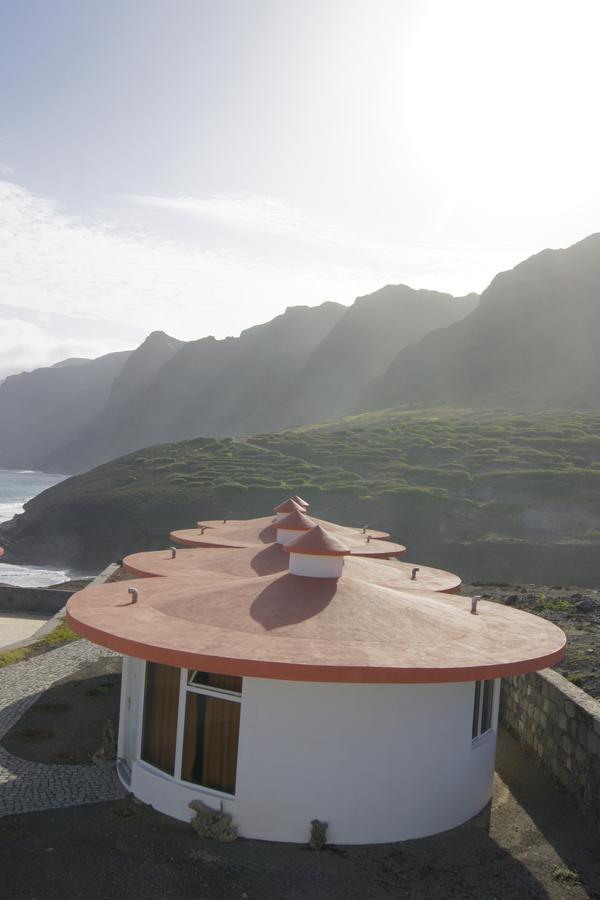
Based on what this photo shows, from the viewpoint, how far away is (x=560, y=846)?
905 cm

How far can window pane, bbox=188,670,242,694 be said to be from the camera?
878 cm

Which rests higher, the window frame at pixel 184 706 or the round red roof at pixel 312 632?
the round red roof at pixel 312 632

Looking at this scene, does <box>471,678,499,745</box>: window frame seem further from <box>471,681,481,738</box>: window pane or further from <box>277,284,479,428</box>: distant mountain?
<box>277,284,479,428</box>: distant mountain

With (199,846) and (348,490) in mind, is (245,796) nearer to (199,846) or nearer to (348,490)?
(199,846)

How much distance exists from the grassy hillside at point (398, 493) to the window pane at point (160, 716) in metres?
32.4

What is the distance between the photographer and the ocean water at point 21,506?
44.1 metres

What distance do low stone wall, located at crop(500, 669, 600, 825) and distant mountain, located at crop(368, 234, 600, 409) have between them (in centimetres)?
7687

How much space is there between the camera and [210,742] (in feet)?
29.0

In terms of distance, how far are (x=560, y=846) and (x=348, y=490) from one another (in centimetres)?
4256

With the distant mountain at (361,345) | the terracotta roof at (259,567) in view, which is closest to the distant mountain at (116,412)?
the distant mountain at (361,345)

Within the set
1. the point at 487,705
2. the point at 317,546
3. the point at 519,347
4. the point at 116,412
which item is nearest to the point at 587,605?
the point at 487,705


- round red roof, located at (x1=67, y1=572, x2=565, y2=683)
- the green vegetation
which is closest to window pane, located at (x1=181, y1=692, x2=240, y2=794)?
round red roof, located at (x1=67, y1=572, x2=565, y2=683)

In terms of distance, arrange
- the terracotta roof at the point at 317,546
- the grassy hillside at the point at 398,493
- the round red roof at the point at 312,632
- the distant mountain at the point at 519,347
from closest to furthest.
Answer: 1. the round red roof at the point at 312,632
2. the terracotta roof at the point at 317,546
3. the grassy hillside at the point at 398,493
4. the distant mountain at the point at 519,347

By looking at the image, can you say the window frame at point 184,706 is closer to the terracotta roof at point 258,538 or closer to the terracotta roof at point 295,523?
the terracotta roof at point 295,523
